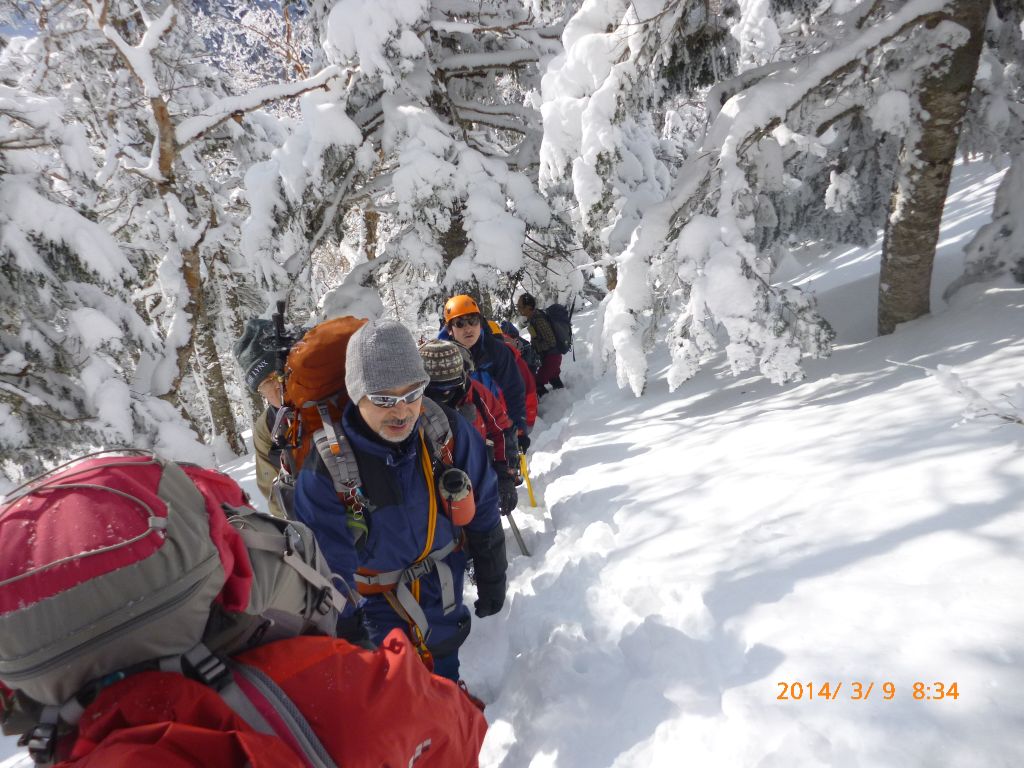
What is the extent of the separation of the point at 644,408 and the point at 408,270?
4768mm

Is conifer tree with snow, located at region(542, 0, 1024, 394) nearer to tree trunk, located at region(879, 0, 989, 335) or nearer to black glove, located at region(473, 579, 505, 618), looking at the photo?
tree trunk, located at region(879, 0, 989, 335)

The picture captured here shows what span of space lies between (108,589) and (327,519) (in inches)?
55.2


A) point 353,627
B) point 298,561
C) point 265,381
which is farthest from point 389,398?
point 265,381

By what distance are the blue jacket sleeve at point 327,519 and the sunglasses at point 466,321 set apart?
272cm

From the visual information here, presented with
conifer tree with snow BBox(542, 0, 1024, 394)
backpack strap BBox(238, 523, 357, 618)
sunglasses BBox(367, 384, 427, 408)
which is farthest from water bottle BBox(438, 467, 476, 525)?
conifer tree with snow BBox(542, 0, 1024, 394)

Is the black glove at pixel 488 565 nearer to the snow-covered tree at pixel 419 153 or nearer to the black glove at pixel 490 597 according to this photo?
the black glove at pixel 490 597

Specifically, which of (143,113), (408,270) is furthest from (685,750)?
(143,113)

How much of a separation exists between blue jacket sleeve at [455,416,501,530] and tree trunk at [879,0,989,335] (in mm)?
5295

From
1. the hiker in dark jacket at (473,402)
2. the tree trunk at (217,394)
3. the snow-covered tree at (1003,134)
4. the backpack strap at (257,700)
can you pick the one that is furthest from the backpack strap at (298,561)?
the tree trunk at (217,394)

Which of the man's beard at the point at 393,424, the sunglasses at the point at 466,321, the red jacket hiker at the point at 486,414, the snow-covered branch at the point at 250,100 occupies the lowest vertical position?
the red jacket hiker at the point at 486,414

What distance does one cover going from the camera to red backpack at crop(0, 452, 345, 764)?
3.25ft

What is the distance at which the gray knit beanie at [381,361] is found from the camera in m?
2.28

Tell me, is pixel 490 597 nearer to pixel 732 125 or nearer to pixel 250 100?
pixel 732 125

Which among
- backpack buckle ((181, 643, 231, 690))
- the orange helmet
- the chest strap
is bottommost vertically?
the chest strap
